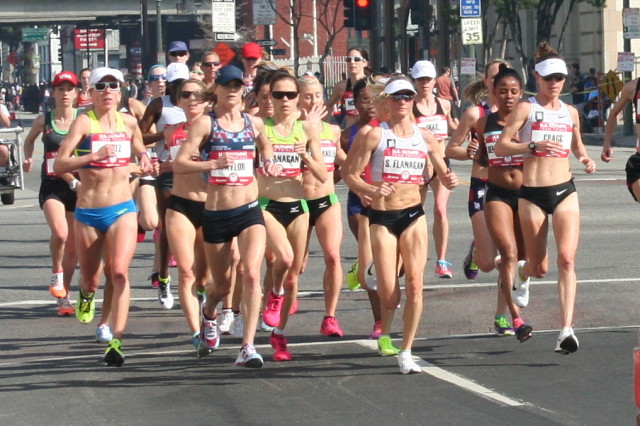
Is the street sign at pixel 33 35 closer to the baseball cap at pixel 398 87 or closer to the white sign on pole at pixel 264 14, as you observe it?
the white sign on pole at pixel 264 14

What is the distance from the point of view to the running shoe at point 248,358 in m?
9.53

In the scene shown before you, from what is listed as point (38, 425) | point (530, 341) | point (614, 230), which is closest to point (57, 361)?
point (38, 425)

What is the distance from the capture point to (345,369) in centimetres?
980

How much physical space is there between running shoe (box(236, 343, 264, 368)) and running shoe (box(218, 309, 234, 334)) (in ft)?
5.45

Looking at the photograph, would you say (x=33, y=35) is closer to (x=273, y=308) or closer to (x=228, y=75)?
(x=273, y=308)

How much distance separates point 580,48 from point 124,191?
43.8 meters

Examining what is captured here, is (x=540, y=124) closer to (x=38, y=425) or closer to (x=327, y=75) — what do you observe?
(x=38, y=425)

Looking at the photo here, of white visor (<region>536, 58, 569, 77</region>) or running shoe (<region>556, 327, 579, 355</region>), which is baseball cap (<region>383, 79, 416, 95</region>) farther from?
running shoe (<region>556, 327, 579, 355</region>)

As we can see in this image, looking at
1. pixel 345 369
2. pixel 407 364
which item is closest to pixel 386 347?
pixel 345 369

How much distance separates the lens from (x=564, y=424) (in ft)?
A: 26.2

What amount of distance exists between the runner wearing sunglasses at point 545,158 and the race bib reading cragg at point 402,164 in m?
0.84

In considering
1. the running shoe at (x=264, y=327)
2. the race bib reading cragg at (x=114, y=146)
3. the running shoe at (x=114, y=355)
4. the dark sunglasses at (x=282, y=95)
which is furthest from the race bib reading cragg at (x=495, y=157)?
the running shoe at (x=114, y=355)

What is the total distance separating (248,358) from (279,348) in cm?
73

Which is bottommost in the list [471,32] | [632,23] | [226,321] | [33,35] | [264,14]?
[226,321]
